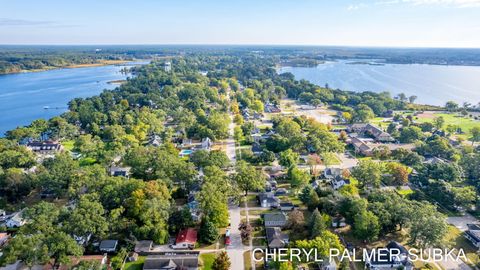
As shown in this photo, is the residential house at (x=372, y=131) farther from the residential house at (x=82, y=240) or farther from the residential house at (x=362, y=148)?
the residential house at (x=82, y=240)

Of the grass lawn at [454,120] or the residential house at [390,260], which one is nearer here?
the residential house at [390,260]

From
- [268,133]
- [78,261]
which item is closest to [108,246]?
[78,261]

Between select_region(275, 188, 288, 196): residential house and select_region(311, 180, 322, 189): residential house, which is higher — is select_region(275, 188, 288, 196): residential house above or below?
below

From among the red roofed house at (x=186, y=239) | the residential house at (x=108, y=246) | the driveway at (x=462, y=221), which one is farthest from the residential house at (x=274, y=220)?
the driveway at (x=462, y=221)

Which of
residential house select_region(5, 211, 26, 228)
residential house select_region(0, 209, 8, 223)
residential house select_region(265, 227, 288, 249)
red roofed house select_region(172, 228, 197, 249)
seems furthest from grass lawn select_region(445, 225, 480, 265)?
residential house select_region(0, 209, 8, 223)

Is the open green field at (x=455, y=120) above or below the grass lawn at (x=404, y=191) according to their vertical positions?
above

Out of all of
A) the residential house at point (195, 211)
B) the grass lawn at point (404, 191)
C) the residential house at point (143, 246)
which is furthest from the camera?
the grass lawn at point (404, 191)

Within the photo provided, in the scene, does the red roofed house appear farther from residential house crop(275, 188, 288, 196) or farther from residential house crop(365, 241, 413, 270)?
residential house crop(365, 241, 413, 270)
